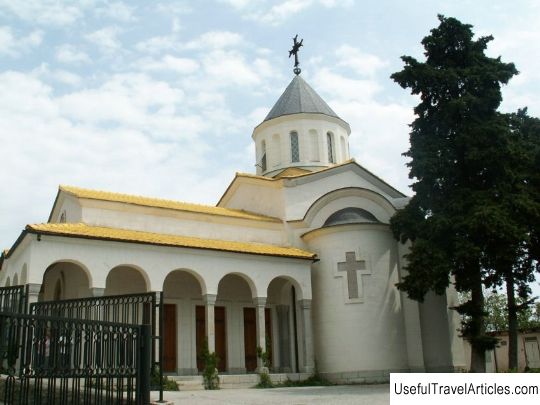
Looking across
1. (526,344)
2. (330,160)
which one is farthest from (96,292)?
(526,344)

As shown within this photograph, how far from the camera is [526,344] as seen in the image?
32250mm

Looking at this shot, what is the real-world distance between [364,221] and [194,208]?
6075 millimetres

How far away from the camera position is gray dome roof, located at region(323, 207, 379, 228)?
2075 cm

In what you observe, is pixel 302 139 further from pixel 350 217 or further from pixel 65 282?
pixel 65 282

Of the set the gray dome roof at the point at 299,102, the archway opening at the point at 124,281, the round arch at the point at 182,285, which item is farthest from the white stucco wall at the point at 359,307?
the gray dome roof at the point at 299,102

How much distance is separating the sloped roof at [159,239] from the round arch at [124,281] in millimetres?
1257

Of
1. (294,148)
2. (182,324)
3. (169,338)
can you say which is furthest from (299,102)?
(169,338)

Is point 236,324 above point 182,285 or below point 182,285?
below

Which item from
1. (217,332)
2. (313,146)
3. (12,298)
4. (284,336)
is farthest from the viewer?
(313,146)

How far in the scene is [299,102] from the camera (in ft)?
86.5

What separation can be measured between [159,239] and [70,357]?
9683 mm

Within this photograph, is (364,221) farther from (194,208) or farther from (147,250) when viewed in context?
(147,250)

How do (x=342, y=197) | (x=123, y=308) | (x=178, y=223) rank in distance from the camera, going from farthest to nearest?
(x=342, y=197), (x=178, y=223), (x=123, y=308)

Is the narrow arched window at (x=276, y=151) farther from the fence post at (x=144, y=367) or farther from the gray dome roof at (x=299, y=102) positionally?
the fence post at (x=144, y=367)
